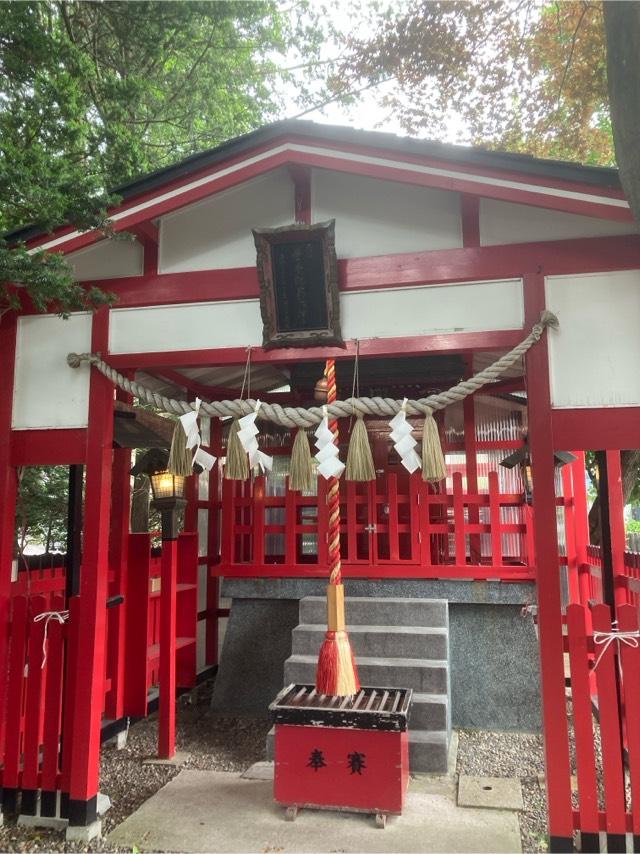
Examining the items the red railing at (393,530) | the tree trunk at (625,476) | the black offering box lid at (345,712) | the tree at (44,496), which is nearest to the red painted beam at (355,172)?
the red railing at (393,530)

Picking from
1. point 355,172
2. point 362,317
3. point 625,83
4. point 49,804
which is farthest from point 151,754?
point 625,83

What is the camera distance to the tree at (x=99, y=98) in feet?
13.7

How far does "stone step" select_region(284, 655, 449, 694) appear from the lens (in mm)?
5477

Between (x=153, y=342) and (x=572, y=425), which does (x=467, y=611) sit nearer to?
(x=572, y=425)

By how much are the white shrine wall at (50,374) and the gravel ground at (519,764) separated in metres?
4.07

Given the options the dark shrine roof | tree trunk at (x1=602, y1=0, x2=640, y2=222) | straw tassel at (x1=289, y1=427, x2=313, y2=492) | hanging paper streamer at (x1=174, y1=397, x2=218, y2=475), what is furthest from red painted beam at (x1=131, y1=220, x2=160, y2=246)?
tree trunk at (x1=602, y1=0, x2=640, y2=222)

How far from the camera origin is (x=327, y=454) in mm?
4082

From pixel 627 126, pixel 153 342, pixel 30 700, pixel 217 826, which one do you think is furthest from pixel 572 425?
pixel 30 700

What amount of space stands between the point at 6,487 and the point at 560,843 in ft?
13.8

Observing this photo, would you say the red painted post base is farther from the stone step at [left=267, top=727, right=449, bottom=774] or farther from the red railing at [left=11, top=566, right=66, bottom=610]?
the red railing at [left=11, top=566, right=66, bottom=610]

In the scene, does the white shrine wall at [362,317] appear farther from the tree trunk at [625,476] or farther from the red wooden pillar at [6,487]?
the tree trunk at [625,476]

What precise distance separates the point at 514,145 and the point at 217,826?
1049 centimetres

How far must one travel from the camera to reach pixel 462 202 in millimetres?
4258

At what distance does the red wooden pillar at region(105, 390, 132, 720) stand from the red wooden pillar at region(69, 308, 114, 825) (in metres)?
1.33
